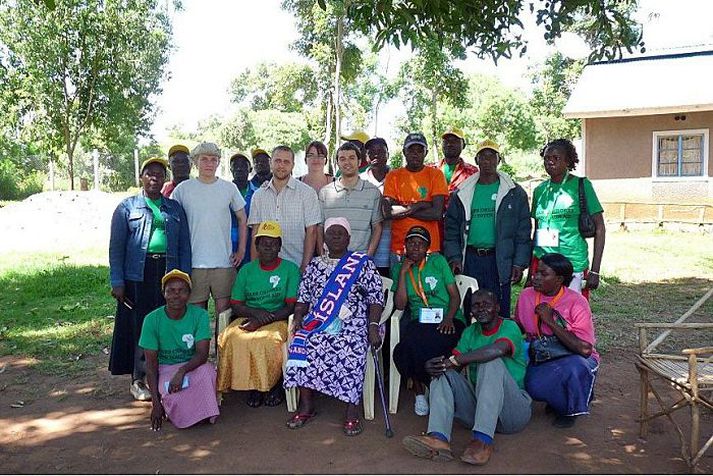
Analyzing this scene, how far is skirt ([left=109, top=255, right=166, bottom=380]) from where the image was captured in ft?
15.4

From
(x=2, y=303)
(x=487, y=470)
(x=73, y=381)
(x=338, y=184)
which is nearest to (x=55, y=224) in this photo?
(x=2, y=303)

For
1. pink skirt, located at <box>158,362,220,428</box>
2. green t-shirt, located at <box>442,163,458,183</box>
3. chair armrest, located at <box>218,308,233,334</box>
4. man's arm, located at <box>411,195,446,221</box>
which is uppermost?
green t-shirt, located at <box>442,163,458,183</box>

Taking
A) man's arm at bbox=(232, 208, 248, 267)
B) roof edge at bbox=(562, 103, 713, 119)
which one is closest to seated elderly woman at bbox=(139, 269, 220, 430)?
man's arm at bbox=(232, 208, 248, 267)

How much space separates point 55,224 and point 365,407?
557 inches

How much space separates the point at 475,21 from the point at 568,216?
7.33 feet

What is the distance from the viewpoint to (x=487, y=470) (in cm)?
350

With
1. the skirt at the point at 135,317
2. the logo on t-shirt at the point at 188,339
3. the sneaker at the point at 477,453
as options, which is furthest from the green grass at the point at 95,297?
the sneaker at the point at 477,453

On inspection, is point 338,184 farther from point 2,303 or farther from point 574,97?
point 574,97

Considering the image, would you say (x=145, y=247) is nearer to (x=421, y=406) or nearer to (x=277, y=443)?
(x=277, y=443)

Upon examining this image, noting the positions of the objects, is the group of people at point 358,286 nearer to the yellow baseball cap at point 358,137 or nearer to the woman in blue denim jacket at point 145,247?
the woman in blue denim jacket at point 145,247

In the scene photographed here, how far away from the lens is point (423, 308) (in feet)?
15.0

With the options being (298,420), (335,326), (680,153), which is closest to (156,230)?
(335,326)

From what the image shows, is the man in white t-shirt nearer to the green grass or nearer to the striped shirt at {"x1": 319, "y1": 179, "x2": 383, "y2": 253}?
the striped shirt at {"x1": 319, "y1": 179, "x2": 383, "y2": 253}

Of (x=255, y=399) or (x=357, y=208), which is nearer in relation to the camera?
(x=255, y=399)
